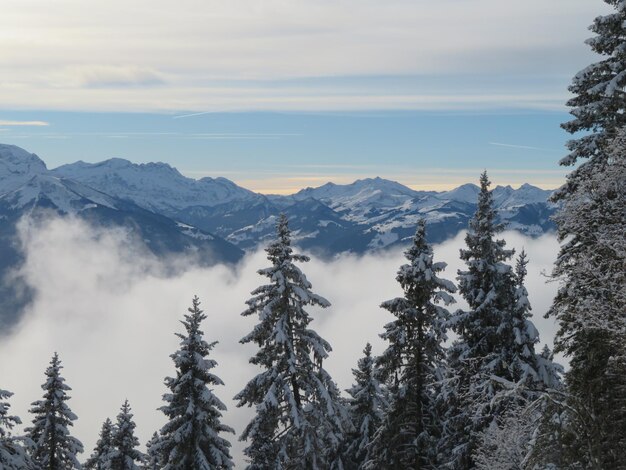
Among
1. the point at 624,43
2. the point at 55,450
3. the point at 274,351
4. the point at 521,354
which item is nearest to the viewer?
the point at 624,43

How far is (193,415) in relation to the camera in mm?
23625

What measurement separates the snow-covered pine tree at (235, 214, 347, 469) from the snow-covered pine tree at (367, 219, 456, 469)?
140 inches

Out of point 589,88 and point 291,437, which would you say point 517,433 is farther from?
point 291,437

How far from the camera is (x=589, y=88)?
49.0ft

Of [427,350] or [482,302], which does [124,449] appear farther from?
[482,302]

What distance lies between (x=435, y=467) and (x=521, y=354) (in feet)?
23.8

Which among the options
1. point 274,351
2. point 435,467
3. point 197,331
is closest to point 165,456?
point 197,331

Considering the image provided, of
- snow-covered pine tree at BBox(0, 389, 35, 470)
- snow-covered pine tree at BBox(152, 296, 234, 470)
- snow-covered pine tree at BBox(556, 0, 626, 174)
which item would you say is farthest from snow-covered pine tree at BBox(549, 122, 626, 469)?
snow-covered pine tree at BBox(152, 296, 234, 470)

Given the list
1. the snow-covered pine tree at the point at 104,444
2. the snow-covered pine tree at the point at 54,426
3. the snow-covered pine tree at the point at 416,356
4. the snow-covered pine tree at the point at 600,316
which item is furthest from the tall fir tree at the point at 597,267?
the snow-covered pine tree at the point at 104,444

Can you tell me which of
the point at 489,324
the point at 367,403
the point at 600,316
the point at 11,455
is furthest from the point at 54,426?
the point at 600,316

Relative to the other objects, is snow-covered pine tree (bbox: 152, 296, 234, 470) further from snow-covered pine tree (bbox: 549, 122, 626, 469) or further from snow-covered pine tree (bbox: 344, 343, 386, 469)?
snow-covered pine tree (bbox: 549, 122, 626, 469)

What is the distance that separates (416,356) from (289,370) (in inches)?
227

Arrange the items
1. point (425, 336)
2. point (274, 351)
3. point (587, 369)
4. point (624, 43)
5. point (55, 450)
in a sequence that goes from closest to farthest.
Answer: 1. point (587, 369)
2. point (624, 43)
3. point (274, 351)
4. point (425, 336)
5. point (55, 450)

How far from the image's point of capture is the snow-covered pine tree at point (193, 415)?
2334 centimetres
